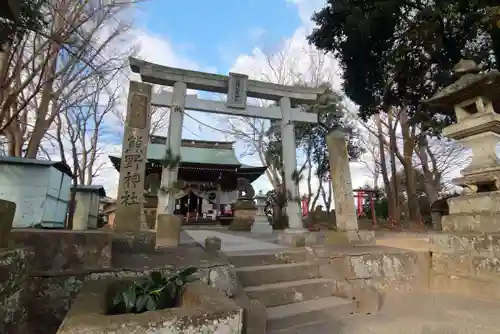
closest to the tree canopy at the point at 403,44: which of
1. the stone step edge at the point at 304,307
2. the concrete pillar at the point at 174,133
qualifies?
the concrete pillar at the point at 174,133

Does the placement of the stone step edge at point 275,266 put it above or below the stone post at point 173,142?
below

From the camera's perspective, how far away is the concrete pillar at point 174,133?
26.0 feet

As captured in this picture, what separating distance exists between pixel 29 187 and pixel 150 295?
9.75m

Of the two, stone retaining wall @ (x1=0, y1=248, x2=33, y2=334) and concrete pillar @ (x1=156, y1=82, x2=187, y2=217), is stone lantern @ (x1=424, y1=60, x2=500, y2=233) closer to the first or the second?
stone retaining wall @ (x1=0, y1=248, x2=33, y2=334)

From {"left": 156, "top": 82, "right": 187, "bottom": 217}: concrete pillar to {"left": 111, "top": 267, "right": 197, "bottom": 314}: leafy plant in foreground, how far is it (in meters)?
5.81

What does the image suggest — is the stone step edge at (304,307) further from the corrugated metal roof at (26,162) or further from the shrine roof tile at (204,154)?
the shrine roof tile at (204,154)

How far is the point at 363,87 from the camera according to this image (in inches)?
429

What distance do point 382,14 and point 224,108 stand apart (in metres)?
5.55

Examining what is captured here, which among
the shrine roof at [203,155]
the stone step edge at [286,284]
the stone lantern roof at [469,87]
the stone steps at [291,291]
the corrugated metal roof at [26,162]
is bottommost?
the stone steps at [291,291]

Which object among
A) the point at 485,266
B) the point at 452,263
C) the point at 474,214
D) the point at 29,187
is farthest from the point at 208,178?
the point at 485,266

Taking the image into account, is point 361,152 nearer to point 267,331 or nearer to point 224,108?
point 224,108

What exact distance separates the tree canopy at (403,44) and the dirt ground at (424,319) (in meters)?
5.23

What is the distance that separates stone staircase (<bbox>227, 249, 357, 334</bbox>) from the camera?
342 cm

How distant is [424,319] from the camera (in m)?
3.63
